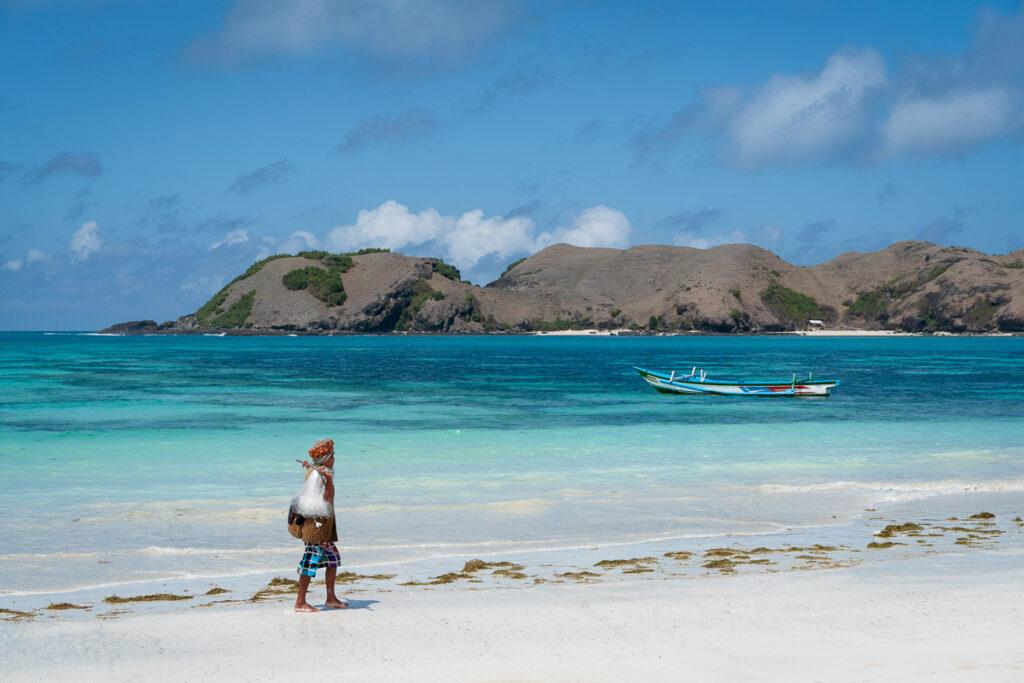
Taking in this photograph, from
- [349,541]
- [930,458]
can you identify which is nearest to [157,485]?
[349,541]

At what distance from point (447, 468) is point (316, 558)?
12405 mm

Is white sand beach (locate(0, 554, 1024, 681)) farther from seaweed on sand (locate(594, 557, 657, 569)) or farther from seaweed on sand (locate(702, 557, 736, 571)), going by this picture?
seaweed on sand (locate(594, 557, 657, 569))

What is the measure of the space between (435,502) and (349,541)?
3.57m

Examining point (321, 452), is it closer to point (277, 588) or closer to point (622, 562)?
point (277, 588)

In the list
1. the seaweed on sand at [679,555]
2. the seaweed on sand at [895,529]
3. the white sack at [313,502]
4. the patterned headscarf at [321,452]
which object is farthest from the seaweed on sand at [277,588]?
the seaweed on sand at [895,529]

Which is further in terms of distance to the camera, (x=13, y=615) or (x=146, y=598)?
(x=146, y=598)

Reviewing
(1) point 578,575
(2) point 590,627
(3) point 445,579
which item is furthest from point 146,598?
(2) point 590,627

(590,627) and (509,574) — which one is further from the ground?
(590,627)

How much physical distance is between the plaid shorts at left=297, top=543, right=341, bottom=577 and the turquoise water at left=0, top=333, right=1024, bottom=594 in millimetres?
2716

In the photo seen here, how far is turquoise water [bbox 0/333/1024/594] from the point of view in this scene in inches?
503

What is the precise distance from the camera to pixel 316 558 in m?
8.60

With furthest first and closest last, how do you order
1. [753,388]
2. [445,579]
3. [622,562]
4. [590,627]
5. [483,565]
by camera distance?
[753,388] → [622,562] → [483,565] → [445,579] → [590,627]

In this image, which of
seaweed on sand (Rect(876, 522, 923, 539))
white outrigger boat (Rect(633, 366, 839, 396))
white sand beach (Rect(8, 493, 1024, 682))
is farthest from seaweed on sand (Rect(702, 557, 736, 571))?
white outrigger boat (Rect(633, 366, 839, 396))

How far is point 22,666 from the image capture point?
6.92 m
